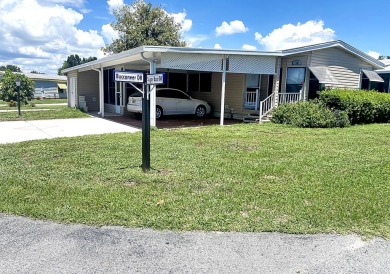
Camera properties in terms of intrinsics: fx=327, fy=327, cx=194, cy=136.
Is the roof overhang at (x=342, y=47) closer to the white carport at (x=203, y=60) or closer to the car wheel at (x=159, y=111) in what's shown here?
the white carport at (x=203, y=60)

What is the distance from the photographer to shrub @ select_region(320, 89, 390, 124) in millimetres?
13195

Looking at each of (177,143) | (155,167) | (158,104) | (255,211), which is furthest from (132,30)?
(255,211)

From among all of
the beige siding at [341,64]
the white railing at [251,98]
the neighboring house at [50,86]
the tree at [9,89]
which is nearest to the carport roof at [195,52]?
the beige siding at [341,64]

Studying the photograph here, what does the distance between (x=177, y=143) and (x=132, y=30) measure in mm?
28920

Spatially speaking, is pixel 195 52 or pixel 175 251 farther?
pixel 195 52

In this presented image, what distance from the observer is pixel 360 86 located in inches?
650

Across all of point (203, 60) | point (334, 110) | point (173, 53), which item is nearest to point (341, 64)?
point (334, 110)

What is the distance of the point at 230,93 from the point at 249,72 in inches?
117

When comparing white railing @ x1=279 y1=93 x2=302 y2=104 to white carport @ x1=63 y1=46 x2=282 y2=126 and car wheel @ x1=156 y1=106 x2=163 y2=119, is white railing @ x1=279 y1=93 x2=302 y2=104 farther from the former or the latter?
car wheel @ x1=156 y1=106 x2=163 y2=119

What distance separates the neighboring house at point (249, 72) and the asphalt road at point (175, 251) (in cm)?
798

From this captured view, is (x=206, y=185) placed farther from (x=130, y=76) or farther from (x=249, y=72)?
(x=249, y=72)

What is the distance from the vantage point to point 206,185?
5176mm

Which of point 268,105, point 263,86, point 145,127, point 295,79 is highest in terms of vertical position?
point 295,79

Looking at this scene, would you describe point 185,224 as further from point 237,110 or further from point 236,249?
point 237,110
